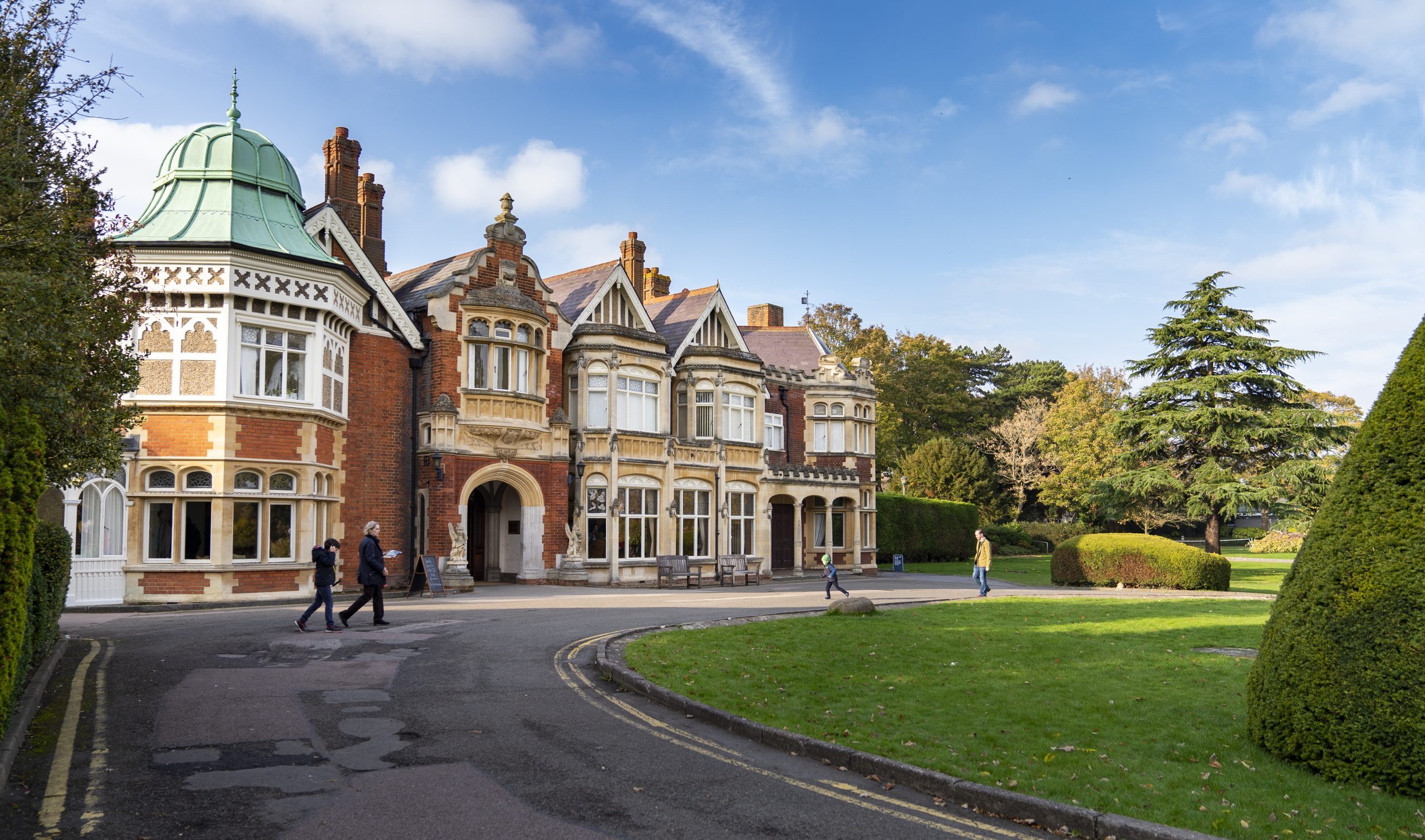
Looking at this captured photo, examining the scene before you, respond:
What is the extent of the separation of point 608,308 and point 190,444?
14.4 meters

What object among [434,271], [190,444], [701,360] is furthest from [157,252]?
[701,360]

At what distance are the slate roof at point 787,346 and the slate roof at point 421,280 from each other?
52.7 feet

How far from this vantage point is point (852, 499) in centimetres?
4141

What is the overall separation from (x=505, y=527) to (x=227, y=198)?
12.8 meters

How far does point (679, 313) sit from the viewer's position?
120 ft

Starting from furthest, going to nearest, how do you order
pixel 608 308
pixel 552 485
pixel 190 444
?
1. pixel 608 308
2. pixel 552 485
3. pixel 190 444

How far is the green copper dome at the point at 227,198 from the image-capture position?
21906 mm

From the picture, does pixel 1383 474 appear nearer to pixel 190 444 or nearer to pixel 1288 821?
pixel 1288 821

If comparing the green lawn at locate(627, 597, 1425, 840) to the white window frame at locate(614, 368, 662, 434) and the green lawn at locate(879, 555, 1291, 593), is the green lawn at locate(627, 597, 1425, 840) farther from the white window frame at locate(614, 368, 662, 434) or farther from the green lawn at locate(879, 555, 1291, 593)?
the green lawn at locate(879, 555, 1291, 593)

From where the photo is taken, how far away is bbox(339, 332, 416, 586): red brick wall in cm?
2523

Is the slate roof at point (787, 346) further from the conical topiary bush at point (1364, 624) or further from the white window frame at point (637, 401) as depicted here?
the conical topiary bush at point (1364, 624)

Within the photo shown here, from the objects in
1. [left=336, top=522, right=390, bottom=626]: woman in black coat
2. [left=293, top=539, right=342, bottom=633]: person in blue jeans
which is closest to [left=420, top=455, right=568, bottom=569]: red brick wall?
[left=336, top=522, right=390, bottom=626]: woman in black coat

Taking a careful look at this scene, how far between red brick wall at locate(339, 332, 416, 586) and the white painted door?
205 inches

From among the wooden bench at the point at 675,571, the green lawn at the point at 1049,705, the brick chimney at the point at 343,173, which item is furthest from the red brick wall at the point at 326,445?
the green lawn at the point at 1049,705
